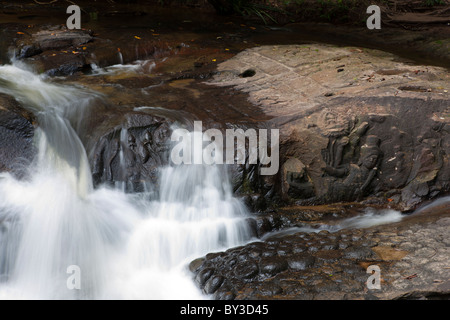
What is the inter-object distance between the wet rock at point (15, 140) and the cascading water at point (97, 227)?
9 cm

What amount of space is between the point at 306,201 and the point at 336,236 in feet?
Result: 2.36

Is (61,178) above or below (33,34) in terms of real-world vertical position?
below

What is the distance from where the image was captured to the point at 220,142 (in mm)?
5355

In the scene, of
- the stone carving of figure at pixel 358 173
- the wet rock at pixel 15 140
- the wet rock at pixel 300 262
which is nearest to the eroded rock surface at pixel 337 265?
the wet rock at pixel 300 262

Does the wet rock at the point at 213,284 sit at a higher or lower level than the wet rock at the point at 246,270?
lower

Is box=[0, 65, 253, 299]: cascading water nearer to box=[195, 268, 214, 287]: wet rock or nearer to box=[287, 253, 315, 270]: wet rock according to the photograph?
box=[195, 268, 214, 287]: wet rock

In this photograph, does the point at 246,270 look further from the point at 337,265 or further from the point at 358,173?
the point at 358,173

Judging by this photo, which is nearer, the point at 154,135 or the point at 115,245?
the point at 115,245

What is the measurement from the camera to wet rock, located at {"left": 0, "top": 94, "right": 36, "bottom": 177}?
4.97m

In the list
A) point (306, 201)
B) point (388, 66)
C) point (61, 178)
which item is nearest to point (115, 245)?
point (61, 178)

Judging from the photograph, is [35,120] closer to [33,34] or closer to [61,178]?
[61,178]

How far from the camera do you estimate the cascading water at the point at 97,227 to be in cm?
455

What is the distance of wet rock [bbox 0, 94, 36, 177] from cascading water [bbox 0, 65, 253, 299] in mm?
91

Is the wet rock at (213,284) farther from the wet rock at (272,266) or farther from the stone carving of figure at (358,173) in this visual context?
the stone carving of figure at (358,173)
